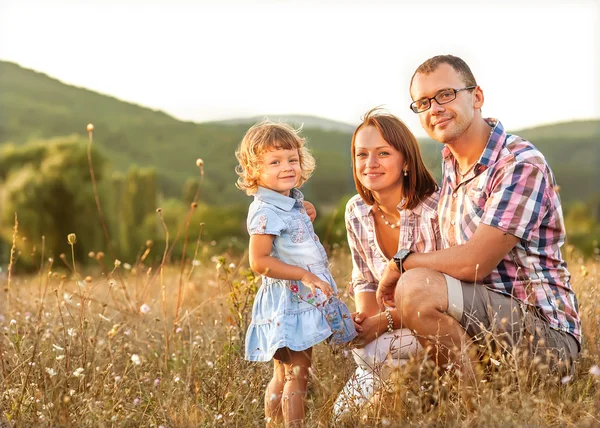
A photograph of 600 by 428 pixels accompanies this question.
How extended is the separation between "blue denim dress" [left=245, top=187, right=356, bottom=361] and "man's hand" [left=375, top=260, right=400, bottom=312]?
0.85ft

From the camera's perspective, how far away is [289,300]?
359 cm

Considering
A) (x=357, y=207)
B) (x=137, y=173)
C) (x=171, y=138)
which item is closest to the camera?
(x=357, y=207)

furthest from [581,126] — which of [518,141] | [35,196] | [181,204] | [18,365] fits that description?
[18,365]

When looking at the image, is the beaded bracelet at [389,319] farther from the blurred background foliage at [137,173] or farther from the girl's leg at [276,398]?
the blurred background foliage at [137,173]

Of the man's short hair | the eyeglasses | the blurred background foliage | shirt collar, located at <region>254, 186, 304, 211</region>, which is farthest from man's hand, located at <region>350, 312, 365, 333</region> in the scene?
the blurred background foliage

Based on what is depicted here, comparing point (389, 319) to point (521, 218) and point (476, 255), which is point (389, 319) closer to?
point (476, 255)

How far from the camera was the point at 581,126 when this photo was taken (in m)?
26.1

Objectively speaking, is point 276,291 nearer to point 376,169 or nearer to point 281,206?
point 281,206

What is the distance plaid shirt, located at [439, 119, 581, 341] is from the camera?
358 centimetres

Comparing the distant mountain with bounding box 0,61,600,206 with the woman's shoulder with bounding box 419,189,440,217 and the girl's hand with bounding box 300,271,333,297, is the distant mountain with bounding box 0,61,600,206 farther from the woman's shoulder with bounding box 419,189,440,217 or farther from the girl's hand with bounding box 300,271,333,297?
the girl's hand with bounding box 300,271,333,297

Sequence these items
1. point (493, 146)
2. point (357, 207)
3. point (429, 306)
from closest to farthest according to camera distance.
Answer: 1. point (429, 306)
2. point (493, 146)
3. point (357, 207)

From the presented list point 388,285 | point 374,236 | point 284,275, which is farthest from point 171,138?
point 284,275

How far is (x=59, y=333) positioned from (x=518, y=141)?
3400mm

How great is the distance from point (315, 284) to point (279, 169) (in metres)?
0.71
